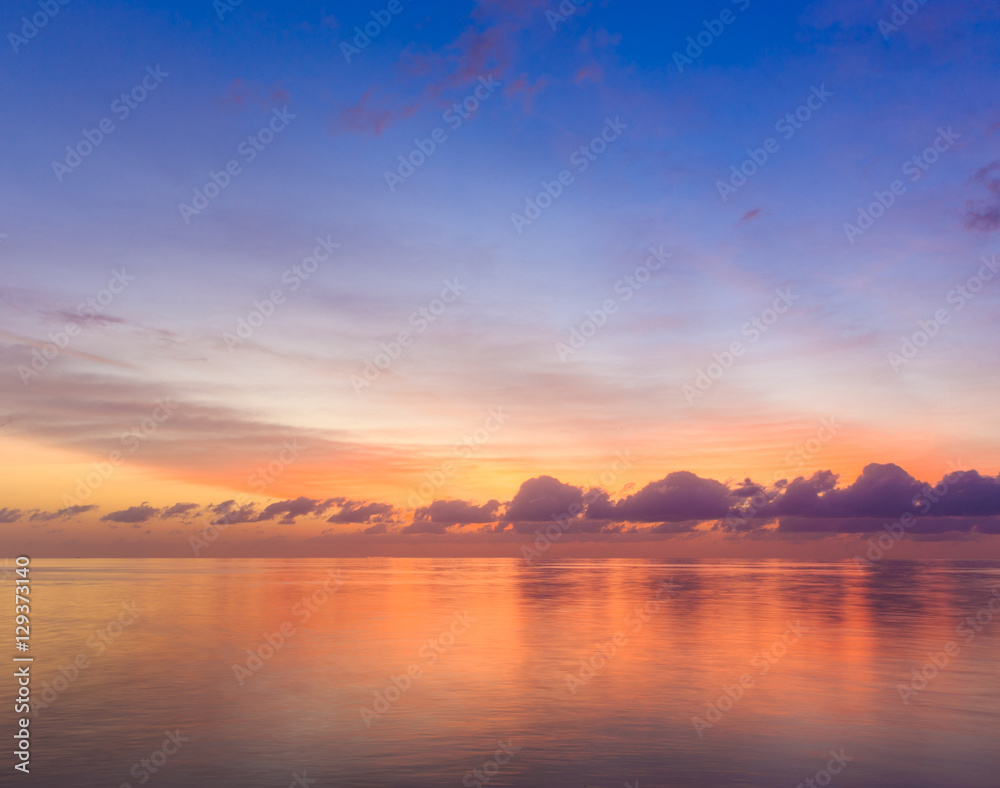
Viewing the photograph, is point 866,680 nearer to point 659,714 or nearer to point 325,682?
point 659,714

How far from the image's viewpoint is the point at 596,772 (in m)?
20.6

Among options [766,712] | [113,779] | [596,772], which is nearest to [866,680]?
[766,712]

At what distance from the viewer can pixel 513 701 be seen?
29625 mm

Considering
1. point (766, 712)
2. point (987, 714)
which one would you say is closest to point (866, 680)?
point (987, 714)

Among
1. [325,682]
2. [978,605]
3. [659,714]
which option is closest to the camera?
[659,714]

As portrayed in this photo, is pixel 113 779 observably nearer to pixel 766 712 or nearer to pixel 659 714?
pixel 659 714

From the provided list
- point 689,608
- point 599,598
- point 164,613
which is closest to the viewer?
point 164,613

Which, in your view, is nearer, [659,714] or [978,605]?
[659,714]

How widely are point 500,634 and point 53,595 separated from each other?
64476mm

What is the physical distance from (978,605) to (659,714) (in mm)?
62372

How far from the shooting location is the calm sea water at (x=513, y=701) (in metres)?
21.3

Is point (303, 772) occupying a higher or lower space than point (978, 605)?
higher

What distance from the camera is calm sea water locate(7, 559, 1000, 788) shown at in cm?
2128

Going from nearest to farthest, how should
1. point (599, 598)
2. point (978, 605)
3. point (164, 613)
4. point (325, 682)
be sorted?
point (325, 682) < point (164, 613) < point (978, 605) < point (599, 598)
